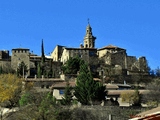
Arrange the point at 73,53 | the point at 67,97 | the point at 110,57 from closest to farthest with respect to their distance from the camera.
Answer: the point at 67,97 < the point at 73,53 < the point at 110,57

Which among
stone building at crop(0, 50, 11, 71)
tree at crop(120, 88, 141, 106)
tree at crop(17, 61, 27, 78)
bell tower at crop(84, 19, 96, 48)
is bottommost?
tree at crop(120, 88, 141, 106)

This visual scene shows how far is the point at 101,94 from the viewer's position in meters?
46.1

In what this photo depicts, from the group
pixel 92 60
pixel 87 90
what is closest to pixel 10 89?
pixel 87 90

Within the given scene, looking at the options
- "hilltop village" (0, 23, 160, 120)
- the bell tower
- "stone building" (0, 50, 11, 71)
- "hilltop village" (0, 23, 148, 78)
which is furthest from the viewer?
the bell tower

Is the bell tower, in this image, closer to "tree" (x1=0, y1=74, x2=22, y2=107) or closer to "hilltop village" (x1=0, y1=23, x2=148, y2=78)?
Answer: "hilltop village" (x1=0, y1=23, x2=148, y2=78)

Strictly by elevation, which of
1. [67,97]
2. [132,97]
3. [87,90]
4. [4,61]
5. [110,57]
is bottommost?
[132,97]

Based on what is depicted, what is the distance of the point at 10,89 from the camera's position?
170 feet

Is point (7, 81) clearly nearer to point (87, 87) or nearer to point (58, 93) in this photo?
point (58, 93)

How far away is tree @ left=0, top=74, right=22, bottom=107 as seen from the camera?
162 feet

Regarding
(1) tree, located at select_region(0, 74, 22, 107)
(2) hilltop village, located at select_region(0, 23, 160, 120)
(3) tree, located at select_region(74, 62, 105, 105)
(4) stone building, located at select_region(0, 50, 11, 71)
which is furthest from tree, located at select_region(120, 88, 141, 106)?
(4) stone building, located at select_region(0, 50, 11, 71)

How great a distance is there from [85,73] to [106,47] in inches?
1674

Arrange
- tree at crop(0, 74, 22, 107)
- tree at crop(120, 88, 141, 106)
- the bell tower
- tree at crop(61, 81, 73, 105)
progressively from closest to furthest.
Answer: tree at crop(61, 81, 73, 105) < tree at crop(0, 74, 22, 107) < tree at crop(120, 88, 141, 106) < the bell tower

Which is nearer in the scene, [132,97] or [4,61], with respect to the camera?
[132,97]

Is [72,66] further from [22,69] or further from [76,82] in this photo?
[76,82]
